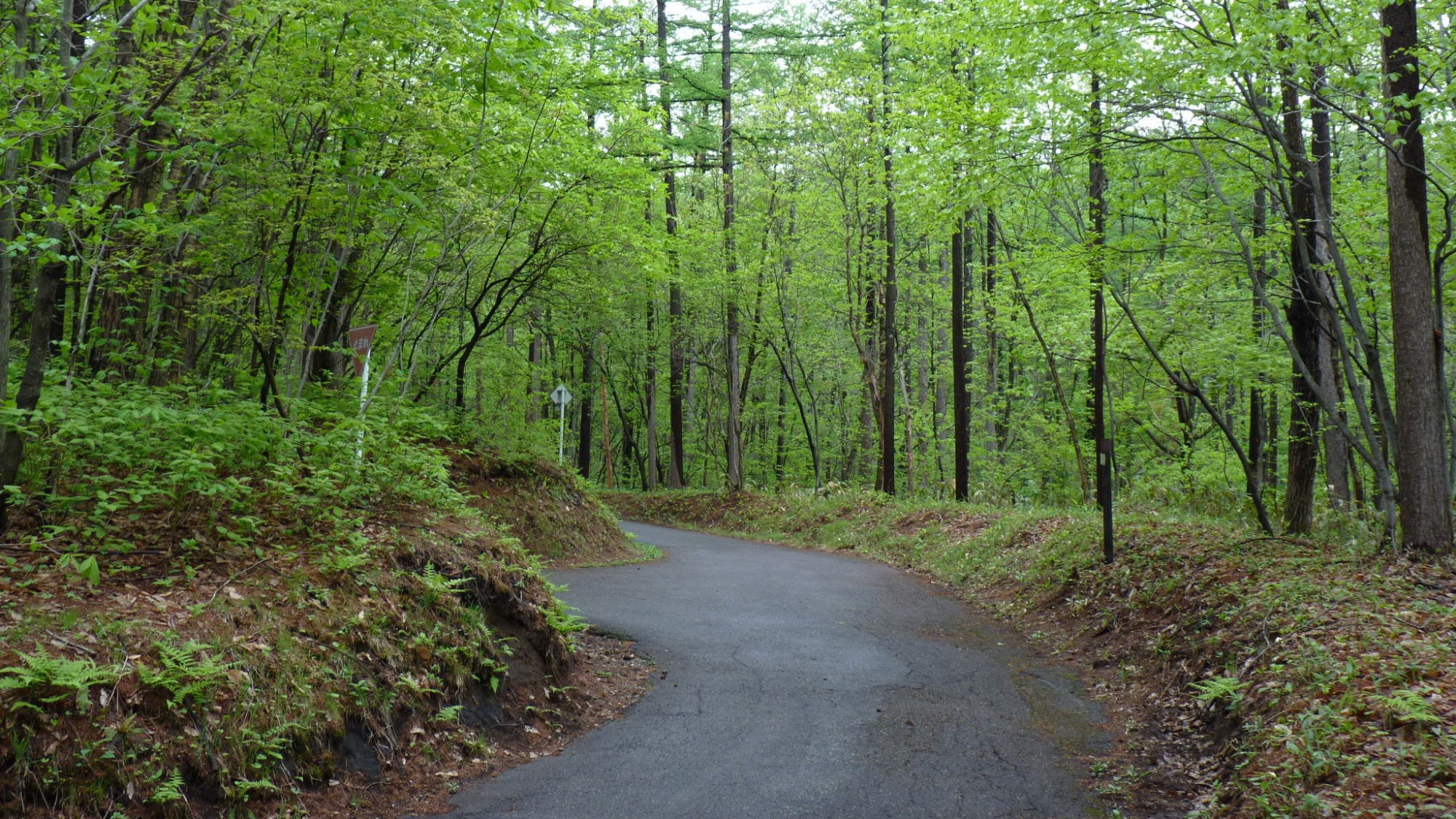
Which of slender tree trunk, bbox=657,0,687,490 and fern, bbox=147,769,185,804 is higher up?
slender tree trunk, bbox=657,0,687,490

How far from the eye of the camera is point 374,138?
27.3 feet

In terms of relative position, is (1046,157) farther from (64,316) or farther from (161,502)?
(64,316)

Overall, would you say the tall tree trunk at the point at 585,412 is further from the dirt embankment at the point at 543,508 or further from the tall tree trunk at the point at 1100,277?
the tall tree trunk at the point at 1100,277

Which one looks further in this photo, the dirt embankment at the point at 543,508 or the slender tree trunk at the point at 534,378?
the slender tree trunk at the point at 534,378

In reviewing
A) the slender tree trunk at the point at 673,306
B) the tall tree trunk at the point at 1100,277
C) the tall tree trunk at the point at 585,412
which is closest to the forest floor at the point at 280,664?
the tall tree trunk at the point at 1100,277

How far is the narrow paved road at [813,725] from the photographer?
5.09 meters

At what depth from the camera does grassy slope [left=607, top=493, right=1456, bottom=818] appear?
448 cm

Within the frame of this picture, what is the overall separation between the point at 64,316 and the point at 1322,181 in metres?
14.0

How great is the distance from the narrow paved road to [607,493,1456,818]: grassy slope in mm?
756

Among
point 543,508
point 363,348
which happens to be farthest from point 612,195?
point 363,348

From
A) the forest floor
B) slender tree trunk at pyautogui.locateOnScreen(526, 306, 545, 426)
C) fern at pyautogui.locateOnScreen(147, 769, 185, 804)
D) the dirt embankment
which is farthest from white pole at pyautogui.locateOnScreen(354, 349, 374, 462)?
slender tree trunk at pyautogui.locateOnScreen(526, 306, 545, 426)

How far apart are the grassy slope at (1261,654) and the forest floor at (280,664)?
161 inches

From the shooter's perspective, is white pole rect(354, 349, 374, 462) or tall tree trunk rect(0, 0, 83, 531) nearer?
tall tree trunk rect(0, 0, 83, 531)

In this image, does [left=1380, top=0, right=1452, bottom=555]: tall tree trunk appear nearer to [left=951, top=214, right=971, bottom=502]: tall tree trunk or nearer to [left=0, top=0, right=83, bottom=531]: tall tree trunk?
[left=0, top=0, right=83, bottom=531]: tall tree trunk
